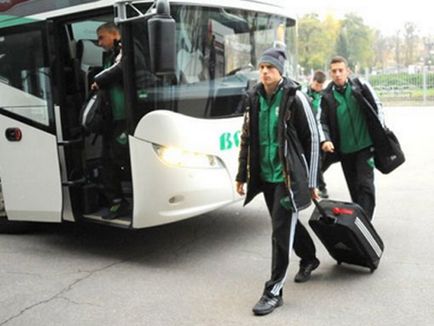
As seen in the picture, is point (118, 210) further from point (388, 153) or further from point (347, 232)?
point (388, 153)

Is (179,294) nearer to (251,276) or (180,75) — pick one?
(251,276)

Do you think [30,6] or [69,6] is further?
[30,6]

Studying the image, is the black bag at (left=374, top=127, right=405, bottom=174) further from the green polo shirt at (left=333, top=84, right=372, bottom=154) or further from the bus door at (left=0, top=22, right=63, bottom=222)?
the bus door at (left=0, top=22, right=63, bottom=222)

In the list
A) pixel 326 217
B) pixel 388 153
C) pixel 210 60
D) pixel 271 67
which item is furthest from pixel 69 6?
pixel 388 153

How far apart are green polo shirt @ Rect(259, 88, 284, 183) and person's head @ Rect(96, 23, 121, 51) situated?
1775mm

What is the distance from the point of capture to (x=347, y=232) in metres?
4.71

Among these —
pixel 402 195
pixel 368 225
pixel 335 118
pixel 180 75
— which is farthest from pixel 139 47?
pixel 402 195

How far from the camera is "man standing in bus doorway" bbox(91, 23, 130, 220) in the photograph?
5.27 m

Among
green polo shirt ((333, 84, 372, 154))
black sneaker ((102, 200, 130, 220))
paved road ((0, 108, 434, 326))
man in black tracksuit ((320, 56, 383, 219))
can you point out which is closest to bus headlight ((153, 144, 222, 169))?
black sneaker ((102, 200, 130, 220))

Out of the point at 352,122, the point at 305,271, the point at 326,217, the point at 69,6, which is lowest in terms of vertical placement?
the point at 305,271

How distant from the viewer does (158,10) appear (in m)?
4.66

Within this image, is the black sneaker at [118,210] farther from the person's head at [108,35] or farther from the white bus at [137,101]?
the person's head at [108,35]

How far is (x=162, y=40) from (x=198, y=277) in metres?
2.04

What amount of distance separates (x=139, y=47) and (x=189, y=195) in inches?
54.2
